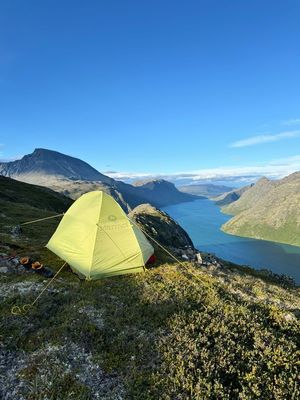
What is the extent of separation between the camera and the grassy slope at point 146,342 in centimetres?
1062

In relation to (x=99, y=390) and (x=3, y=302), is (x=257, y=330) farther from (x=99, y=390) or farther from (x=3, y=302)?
(x=3, y=302)

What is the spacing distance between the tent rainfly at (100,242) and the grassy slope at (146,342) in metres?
1.56

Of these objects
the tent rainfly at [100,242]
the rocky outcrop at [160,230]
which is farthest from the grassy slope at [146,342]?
the rocky outcrop at [160,230]

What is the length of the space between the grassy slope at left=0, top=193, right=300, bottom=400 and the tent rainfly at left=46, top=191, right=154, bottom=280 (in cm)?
156

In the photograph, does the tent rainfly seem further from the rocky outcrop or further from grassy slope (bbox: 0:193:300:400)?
the rocky outcrop

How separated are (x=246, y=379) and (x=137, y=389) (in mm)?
3870

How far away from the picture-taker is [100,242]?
20141mm

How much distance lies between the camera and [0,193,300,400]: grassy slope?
1062cm

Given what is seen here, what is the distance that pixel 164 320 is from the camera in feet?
46.3

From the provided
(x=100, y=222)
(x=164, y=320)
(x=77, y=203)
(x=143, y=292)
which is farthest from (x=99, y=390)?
(x=77, y=203)

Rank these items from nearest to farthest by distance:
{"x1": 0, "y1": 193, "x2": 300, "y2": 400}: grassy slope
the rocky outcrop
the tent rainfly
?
{"x1": 0, "y1": 193, "x2": 300, "y2": 400}: grassy slope
the tent rainfly
the rocky outcrop

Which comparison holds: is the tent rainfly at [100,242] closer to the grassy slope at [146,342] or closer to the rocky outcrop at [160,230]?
the grassy slope at [146,342]

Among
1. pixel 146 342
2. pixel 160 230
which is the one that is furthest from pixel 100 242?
pixel 160 230

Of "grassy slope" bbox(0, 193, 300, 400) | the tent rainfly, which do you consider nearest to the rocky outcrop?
the tent rainfly
